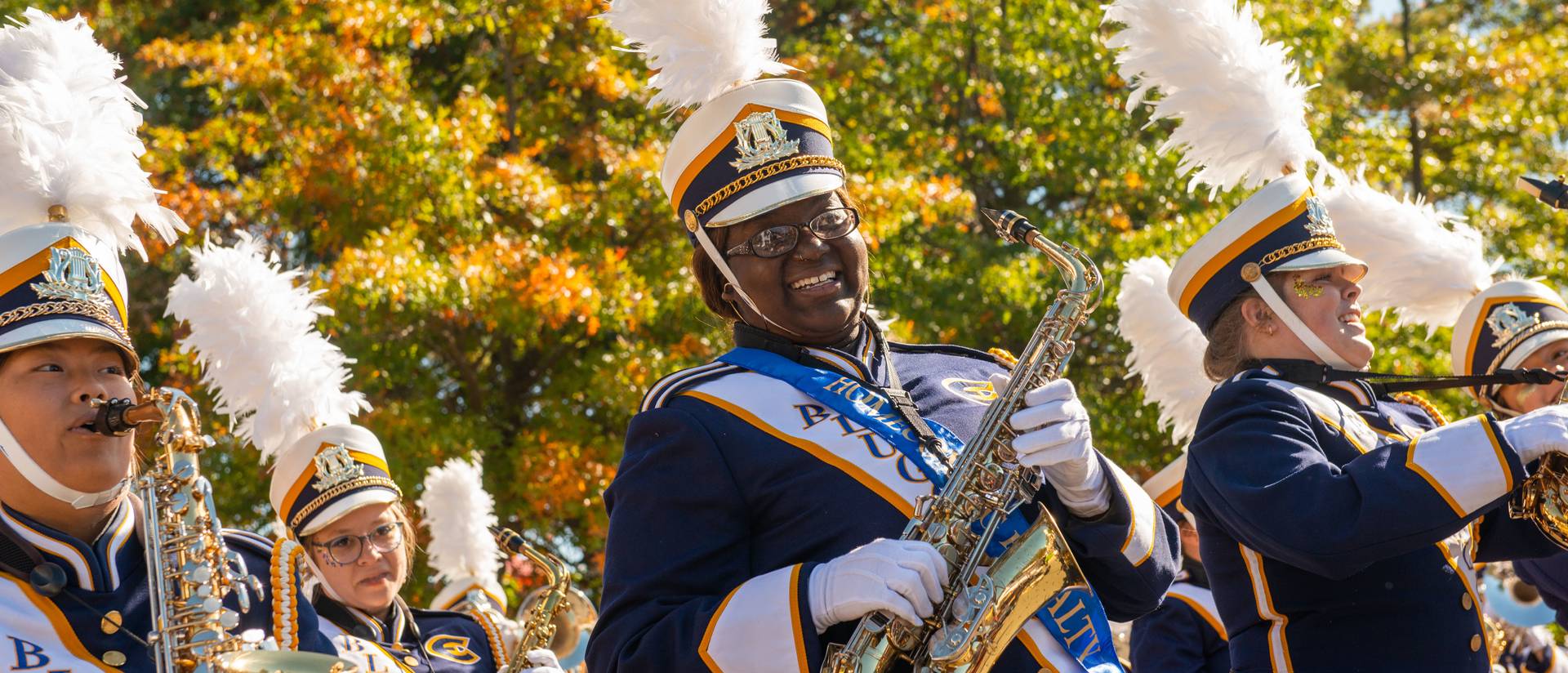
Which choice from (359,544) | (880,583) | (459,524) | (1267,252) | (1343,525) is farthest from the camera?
(459,524)

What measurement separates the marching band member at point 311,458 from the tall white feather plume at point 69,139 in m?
2.00

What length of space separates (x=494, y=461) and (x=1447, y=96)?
10.8 meters

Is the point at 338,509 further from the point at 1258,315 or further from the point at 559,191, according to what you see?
the point at 559,191

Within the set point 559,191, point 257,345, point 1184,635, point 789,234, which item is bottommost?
point 1184,635

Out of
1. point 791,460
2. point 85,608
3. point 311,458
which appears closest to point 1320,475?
point 791,460

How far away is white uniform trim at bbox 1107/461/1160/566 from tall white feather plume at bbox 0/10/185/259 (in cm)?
249

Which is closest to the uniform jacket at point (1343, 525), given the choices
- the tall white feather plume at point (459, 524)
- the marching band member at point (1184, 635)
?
the marching band member at point (1184, 635)

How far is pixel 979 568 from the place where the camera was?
3332 millimetres

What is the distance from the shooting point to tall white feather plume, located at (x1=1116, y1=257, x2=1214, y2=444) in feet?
19.6

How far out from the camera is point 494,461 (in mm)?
12391

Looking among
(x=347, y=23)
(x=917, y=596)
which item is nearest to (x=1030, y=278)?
(x=347, y=23)

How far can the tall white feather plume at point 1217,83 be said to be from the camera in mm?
4805

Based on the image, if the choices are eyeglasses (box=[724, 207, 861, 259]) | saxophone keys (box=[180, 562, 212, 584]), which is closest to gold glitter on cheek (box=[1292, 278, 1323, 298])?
eyeglasses (box=[724, 207, 861, 259])

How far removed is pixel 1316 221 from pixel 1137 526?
147 cm
